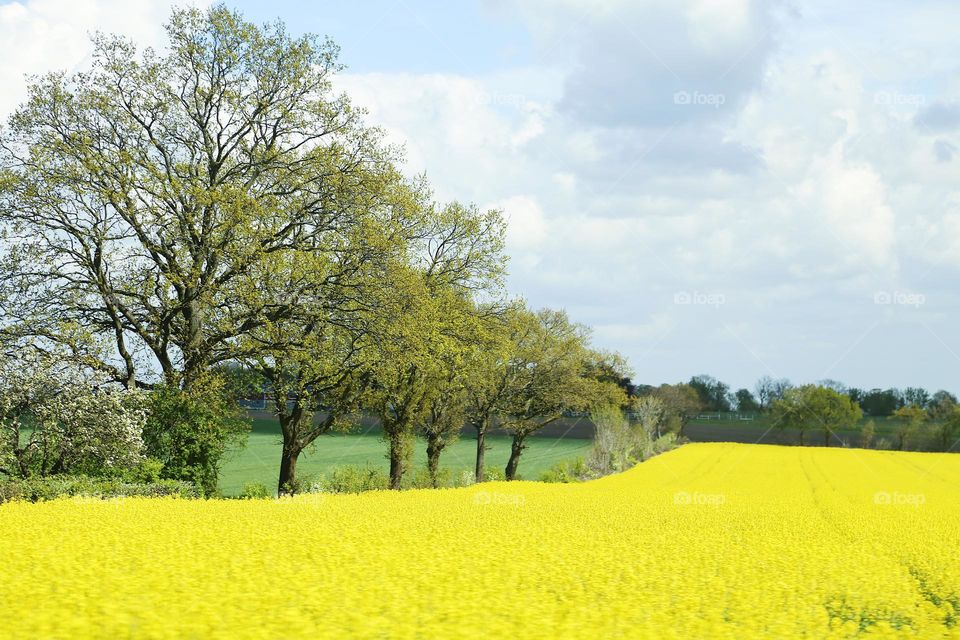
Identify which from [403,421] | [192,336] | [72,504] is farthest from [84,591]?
[403,421]

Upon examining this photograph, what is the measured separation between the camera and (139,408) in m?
26.7

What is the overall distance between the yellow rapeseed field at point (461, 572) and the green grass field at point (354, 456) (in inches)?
1240

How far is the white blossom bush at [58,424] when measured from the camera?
23328 mm

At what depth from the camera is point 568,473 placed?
162 feet

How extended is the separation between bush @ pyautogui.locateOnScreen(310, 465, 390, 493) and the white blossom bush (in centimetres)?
1075

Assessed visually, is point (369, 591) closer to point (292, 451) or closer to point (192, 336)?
point (192, 336)

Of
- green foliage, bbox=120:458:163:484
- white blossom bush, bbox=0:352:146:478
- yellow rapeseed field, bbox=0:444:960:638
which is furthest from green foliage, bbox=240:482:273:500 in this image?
yellow rapeseed field, bbox=0:444:960:638

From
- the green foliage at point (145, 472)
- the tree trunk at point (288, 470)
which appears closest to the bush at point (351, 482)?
the tree trunk at point (288, 470)

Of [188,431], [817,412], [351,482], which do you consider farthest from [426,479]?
[817,412]

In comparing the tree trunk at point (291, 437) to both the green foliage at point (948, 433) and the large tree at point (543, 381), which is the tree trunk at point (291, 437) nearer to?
the large tree at point (543, 381)

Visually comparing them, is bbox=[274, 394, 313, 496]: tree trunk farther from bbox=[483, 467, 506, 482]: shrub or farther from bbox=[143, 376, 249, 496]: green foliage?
bbox=[483, 467, 506, 482]: shrub

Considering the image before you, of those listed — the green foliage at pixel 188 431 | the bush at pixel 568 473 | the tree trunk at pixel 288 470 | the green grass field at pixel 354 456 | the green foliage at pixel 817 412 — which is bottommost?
the green grass field at pixel 354 456

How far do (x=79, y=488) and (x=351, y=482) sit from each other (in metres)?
15.7

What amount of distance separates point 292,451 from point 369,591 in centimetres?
2492
